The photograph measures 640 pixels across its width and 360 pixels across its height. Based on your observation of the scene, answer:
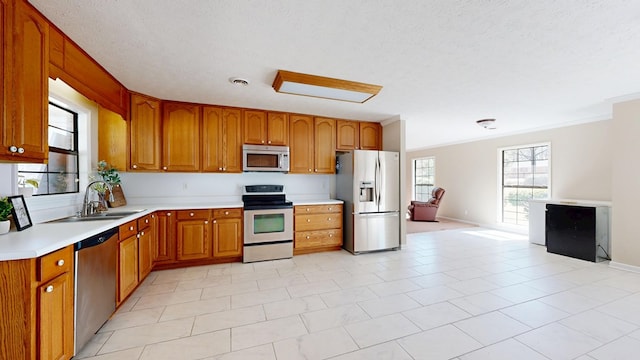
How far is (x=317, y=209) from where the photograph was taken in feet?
13.6

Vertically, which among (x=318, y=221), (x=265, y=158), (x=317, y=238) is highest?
(x=265, y=158)

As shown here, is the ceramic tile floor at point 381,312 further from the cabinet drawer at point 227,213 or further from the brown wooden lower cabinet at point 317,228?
the cabinet drawer at point 227,213

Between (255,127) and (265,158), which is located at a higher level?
(255,127)

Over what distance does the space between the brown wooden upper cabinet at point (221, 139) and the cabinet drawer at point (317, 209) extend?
111 centimetres

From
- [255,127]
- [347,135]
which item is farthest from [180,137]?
[347,135]

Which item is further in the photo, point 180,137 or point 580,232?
point 580,232

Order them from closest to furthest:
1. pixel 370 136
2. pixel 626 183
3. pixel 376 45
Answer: pixel 376 45 → pixel 626 183 → pixel 370 136

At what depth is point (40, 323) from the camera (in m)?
1.38

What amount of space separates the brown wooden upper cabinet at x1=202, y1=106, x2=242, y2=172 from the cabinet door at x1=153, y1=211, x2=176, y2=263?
826mm

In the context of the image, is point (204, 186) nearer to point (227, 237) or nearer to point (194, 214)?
point (194, 214)

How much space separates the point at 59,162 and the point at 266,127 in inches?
94.7

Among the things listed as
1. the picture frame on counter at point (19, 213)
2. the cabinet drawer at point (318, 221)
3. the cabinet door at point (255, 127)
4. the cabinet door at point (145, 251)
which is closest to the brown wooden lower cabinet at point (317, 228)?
the cabinet drawer at point (318, 221)

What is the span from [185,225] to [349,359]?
2.72 metres

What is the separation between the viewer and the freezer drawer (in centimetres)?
414
